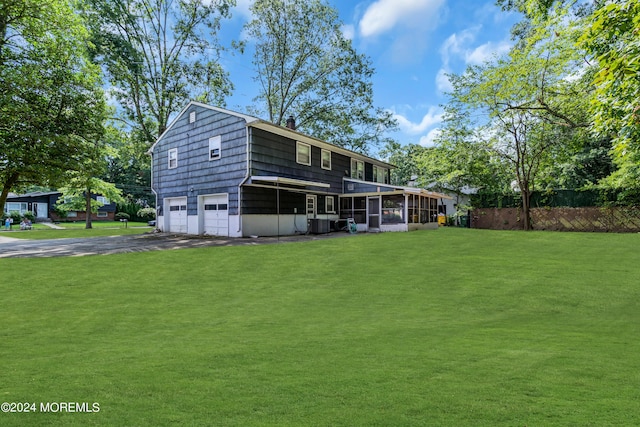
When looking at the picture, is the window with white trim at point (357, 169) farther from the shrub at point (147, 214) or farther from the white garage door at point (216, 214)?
the shrub at point (147, 214)

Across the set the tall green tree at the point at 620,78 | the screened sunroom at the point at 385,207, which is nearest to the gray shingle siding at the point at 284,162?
the screened sunroom at the point at 385,207

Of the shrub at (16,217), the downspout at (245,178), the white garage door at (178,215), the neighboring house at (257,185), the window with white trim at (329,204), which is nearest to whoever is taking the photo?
the downspout at (245,178)

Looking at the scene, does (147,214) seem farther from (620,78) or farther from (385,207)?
(620,78)

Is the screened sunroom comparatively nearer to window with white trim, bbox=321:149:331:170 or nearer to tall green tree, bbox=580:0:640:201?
window with white trim, bbox=321:149:331:170

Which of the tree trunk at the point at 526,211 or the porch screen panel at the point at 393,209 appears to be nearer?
the porch screen panel at the point at 393,209

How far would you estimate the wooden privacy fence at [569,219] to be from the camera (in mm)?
24109

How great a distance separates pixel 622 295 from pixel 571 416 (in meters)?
6.54

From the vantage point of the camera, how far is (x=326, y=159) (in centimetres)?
2353

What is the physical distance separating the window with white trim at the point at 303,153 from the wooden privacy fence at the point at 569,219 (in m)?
17.3

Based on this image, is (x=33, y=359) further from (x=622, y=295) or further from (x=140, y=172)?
(x=140, y=172)

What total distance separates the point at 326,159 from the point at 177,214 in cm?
1020

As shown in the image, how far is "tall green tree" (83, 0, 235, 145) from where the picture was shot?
2508 centimetres

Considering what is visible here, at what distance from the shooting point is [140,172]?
194ft

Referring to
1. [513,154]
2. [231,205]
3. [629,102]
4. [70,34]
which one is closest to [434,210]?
[513,154]
